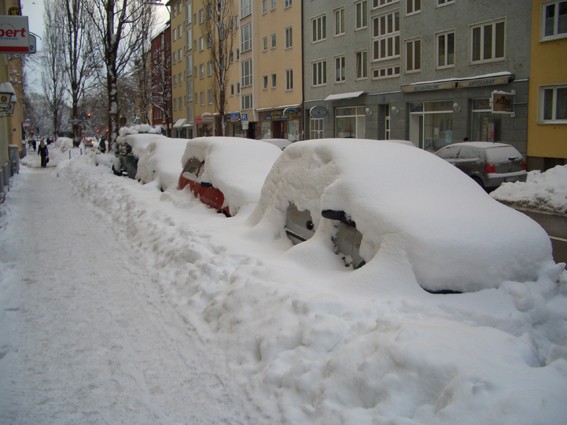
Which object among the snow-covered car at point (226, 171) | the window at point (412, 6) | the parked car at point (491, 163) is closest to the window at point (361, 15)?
the window at point (412, 6)

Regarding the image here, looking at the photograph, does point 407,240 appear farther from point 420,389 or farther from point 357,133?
point 357,133

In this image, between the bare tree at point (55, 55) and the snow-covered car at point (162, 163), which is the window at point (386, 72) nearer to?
the snow-covered car at point (162, 163)

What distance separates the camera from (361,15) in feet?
104

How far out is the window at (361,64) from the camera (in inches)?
1232

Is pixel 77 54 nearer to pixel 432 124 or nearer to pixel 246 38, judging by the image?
pixel 246 38

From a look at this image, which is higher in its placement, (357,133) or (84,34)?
(84,34)

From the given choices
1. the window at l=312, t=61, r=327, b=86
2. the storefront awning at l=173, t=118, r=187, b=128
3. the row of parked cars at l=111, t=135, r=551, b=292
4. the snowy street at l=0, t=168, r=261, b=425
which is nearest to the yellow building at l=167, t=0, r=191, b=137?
the storefront awning at l=173, t=118, r=187, b=128

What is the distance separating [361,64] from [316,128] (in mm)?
5536

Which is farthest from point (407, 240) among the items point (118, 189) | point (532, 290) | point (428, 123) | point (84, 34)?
point (84, 34)

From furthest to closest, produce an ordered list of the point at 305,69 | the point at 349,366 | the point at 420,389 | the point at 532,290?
the point at 305,69
the point at 532,290
the point at 349,366
the point at 420,389

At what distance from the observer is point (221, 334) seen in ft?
16.3

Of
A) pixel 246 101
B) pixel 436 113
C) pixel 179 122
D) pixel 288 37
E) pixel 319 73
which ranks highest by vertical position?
pixel 288 37

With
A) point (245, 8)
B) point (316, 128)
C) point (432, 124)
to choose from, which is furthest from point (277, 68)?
point (432, 124)

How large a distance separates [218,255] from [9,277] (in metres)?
2.63
